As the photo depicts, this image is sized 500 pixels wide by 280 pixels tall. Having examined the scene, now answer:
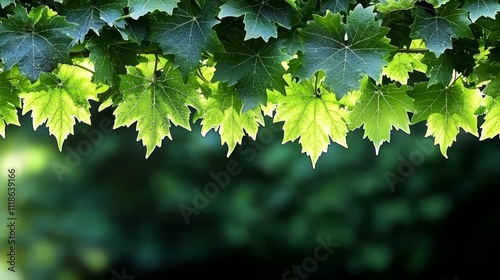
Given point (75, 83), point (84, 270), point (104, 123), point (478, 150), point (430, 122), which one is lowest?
point (84, 270)

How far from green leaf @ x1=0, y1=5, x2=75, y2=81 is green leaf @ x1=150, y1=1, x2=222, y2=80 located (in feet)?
0.35

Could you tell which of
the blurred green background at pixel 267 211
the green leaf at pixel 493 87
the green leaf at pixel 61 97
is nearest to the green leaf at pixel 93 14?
the green leaf at pixel 61 97

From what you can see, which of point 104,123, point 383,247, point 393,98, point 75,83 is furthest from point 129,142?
point 393,98

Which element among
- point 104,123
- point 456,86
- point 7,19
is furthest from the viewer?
point 104,123

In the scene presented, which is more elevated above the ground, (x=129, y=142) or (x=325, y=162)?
(x=325, y=162)

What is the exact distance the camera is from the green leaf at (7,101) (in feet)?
2.81

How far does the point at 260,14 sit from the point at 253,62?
0.20ft

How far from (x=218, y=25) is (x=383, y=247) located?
190 centimetres

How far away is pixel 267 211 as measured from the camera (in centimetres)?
249

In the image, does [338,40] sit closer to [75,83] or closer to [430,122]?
[430,122]

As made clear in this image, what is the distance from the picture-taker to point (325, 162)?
2430 mm

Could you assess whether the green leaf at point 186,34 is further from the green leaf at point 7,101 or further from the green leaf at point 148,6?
the green leaf at point 7,101

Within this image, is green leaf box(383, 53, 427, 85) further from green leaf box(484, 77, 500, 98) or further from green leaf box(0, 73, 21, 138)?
green leaf box(0, 73, 21, 138)

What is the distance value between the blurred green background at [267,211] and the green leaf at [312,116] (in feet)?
4.77
